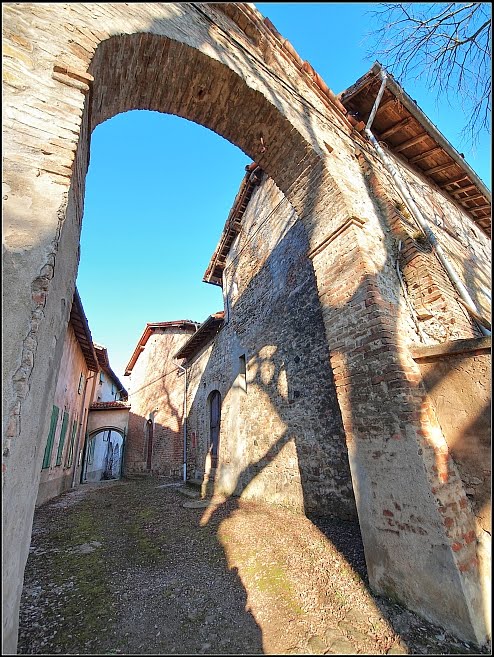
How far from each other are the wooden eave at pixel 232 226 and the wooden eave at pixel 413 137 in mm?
3784

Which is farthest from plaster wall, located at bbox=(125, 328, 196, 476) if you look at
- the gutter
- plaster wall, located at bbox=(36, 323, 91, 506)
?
the gutter

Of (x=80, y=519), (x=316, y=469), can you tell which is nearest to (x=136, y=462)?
(x=80, y=519)

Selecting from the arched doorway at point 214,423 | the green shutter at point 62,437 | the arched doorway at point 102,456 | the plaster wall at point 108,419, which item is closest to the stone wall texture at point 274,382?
the arched doorway at point 214,423

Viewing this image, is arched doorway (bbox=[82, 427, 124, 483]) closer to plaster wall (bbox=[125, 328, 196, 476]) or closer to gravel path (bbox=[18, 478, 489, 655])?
plaster wall (bbox=[125, 328, 196, 476])

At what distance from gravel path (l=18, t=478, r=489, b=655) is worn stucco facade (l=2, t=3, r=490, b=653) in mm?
451

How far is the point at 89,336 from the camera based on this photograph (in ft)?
30.0

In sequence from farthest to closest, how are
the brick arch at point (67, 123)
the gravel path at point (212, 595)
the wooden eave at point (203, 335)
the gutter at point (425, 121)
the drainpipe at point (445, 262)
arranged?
the wooden eave at point (203, 335) < the gutter at point (425, 121) < the drainpipe at point (445, 262) < the gravel path at point (212, 595) < the brick arch at point (67, 123)

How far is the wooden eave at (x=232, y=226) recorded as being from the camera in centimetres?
941

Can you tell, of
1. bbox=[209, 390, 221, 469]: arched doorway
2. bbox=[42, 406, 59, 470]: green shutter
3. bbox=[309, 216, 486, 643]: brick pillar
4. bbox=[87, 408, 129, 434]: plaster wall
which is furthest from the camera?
bbox=[87, 408, 129, 434]: plaster wall

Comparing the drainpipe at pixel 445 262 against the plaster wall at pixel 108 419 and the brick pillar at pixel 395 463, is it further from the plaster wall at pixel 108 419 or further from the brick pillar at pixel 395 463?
the plaster wall at pixel 108 419

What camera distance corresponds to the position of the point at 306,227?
436 cm

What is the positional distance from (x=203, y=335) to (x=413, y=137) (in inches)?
318

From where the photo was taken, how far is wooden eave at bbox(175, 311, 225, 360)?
10.1 m

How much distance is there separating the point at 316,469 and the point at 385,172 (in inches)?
209
